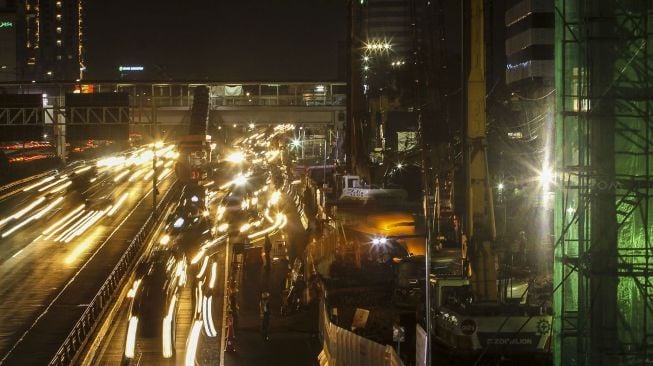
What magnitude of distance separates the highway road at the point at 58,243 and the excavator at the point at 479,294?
8825mm

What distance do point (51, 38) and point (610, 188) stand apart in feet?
551

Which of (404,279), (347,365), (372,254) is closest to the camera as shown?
(347,365)

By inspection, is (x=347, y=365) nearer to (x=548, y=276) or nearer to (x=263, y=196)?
(x=548, y=276)

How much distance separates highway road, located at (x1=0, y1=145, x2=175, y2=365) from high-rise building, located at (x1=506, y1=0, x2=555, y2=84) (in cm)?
2601

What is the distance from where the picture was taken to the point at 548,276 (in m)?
26.7

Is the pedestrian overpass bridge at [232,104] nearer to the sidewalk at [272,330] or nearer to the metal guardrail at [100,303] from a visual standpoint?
the metal guardrail at [100,303]

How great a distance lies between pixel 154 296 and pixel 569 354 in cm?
1274

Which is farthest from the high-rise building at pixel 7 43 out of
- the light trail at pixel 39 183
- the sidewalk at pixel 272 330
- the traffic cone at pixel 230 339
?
the traffic cone at pixel 230 339

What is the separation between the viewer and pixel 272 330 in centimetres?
2439

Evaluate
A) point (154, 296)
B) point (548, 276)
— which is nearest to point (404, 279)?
point (548, 276)

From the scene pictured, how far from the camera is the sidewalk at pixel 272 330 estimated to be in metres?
21.9

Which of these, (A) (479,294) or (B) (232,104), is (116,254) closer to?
(A) (479,294)

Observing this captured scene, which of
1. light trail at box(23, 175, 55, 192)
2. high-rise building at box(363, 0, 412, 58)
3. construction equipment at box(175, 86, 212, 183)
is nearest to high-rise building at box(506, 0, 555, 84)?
construction equipment at box(175, 86, 212, 183)

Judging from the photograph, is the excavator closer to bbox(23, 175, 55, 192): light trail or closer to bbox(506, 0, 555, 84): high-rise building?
bbox(23, 175, 55, 192): light trail
